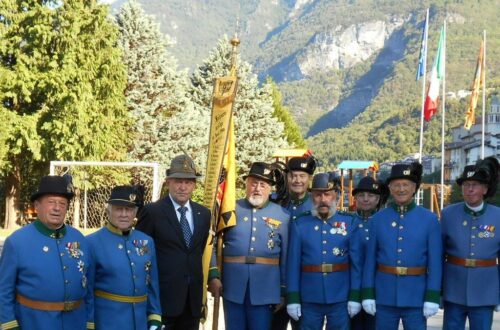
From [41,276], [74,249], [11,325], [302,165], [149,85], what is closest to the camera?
[11,325]

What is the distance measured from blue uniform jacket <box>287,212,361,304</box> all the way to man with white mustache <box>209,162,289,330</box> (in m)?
0.15

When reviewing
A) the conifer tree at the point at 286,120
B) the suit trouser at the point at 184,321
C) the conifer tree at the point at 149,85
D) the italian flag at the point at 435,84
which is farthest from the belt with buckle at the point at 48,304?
the conifer tree at the point at 286,120

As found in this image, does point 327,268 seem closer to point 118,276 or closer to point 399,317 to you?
point 399,317

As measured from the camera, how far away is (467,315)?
6.41 metres

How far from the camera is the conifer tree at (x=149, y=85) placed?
1302 inches

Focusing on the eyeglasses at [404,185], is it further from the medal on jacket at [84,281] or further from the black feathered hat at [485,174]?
the medal on jacket at [84,281]

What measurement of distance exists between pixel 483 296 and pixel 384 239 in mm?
953

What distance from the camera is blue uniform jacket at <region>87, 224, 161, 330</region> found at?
548 cm

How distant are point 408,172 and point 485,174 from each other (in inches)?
27.0

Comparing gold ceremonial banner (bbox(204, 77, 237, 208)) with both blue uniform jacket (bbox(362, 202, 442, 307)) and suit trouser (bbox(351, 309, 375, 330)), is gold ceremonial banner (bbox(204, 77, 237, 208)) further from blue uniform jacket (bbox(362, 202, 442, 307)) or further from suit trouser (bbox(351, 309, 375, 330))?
suit trouser (bbox(351, 309, 375, 330))

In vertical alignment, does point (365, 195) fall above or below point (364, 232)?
above

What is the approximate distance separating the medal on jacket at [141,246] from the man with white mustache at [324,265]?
1363 millimetres

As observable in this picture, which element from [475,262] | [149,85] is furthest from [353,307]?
[149,85]

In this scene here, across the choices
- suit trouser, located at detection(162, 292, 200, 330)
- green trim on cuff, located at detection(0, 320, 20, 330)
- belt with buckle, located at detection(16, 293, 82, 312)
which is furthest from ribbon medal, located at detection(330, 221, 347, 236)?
green trim on cuff, located at detection(0, 320, 20, 330)
